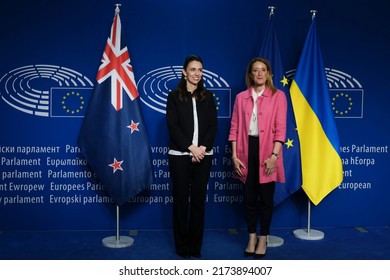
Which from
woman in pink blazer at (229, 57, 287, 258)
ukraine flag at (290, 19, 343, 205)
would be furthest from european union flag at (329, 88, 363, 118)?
woman in pink blazer at (229, 57, 287, 258)

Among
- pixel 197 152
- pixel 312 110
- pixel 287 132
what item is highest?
pixel 312 110

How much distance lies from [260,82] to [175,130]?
738 millimetres

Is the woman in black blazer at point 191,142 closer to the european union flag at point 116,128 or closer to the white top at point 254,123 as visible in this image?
the white top at point 254,123

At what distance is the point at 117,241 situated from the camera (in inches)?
158

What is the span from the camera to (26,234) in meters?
4.26

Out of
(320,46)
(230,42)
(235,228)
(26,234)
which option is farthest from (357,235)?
(26,234)

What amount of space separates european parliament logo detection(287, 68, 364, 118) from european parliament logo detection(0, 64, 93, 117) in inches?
86.6

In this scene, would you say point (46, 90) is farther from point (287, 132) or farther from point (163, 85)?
point (287, 132)

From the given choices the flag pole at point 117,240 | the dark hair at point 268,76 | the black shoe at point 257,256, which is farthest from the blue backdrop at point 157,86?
the black shoe at point 257,256

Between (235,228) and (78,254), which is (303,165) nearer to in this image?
(235,228)

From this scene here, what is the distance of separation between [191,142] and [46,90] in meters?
1.50

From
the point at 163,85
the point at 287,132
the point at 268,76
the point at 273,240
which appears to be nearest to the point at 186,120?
the point at 268,76

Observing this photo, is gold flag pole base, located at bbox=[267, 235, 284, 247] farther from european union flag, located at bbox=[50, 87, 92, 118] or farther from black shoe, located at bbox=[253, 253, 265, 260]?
european union flag, located at bbox=[50, 87, 92, 118]

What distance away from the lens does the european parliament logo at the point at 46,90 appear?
4.21 m
